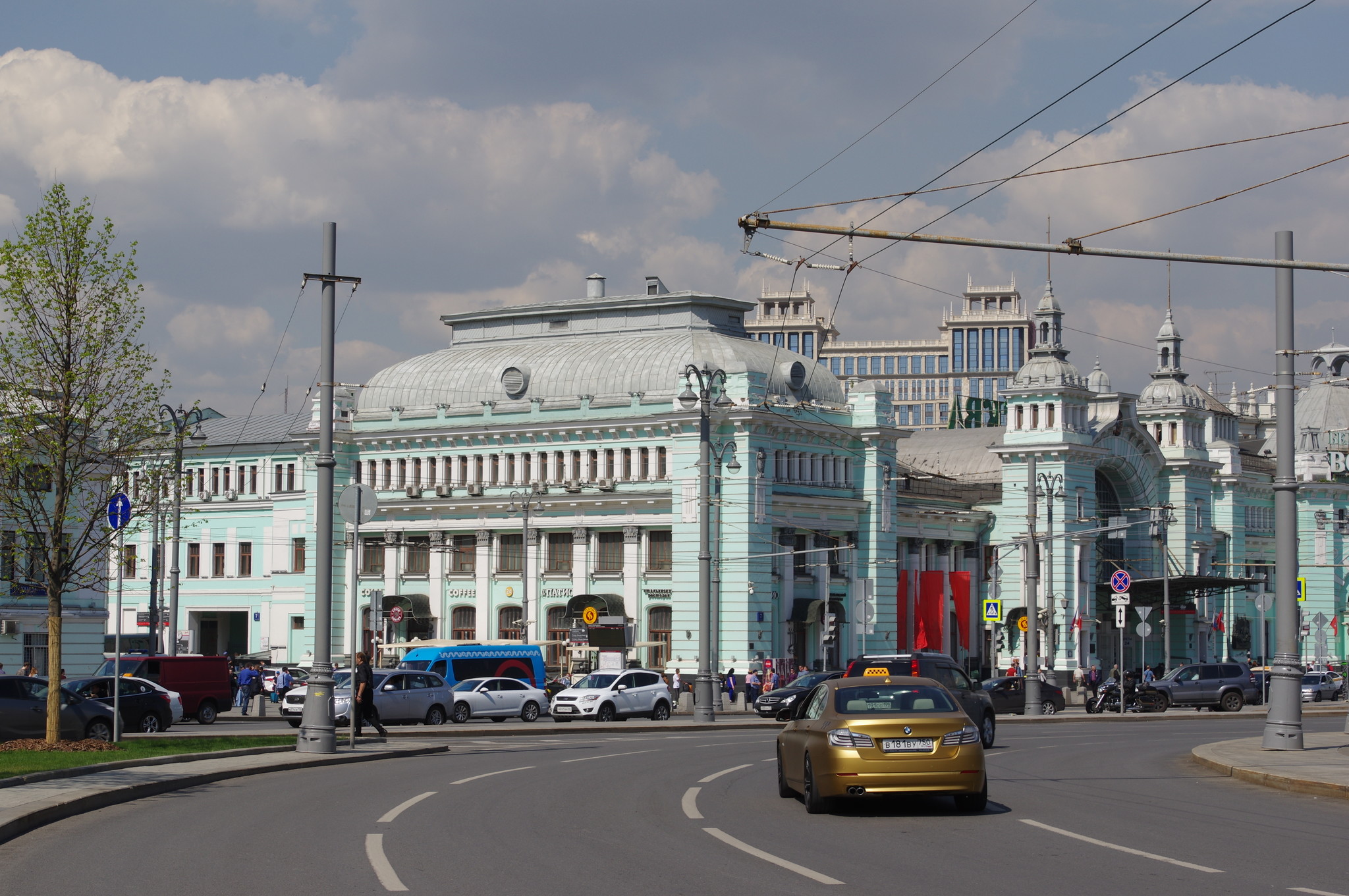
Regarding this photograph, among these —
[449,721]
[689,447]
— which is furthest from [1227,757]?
[689,447]

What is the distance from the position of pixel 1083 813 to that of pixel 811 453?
59068 millimetres

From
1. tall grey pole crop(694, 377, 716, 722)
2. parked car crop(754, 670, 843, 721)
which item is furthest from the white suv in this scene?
parked car crop(754, 670, 843, 721)

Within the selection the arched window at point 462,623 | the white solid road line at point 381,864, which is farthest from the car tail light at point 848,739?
the arched window at point 462,623

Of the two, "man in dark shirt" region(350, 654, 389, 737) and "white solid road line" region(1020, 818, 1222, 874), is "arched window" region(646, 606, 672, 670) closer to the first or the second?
"man in dark shirt" region(350, 654, 389, 737)

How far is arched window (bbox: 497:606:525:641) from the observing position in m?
78.9

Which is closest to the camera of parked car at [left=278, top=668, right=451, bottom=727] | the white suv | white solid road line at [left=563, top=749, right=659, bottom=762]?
white solid road line at [left=563, top=749, right=659, bottom=762]

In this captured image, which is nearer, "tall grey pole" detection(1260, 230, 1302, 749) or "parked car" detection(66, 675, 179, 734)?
"tall grey pole" detection(1260, 230, 1302, 749)

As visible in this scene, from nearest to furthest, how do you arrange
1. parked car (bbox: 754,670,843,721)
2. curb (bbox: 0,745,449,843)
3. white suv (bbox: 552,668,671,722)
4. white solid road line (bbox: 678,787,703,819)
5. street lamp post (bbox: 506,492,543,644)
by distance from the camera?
curb (bbox: 0,745,449,843) → white solid road line (bbox: 678,787,703,819) → white suv (bbox: 552,668,671,722) → parked car (bbox: 754,670,843,721) → street lamp post (bbox: 506,492,543,644)

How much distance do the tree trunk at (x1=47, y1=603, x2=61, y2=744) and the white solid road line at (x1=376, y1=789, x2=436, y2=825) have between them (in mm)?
8537

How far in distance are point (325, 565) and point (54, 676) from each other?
14.9 ft

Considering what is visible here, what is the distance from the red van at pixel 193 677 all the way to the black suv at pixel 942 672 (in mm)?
18825

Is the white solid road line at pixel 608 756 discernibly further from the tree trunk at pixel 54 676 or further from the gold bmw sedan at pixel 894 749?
the gold bmw sedan at pixel 894 749

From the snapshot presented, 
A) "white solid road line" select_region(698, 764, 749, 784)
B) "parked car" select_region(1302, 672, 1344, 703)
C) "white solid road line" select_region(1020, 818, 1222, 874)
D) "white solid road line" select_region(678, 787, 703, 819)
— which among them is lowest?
"parked car" select_region(1302, 672, 1344, 703)

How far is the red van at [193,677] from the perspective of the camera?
4422cm
